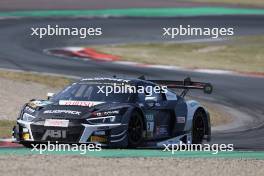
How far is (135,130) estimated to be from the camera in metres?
13.9

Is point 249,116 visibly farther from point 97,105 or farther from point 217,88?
point 97,105

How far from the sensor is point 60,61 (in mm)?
28125

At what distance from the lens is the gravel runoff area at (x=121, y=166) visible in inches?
428

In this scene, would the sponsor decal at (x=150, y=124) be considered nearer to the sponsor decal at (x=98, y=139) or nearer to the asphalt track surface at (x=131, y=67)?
the sponsor decal at (x=98, y=139)

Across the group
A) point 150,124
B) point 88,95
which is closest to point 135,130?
point 150,124

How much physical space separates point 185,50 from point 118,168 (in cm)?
2102

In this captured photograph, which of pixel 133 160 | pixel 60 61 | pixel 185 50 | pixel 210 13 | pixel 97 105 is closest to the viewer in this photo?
pixel 133 160

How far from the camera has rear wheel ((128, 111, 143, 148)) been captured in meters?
13.7

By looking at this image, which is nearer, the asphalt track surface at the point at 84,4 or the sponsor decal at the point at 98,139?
the sponsor decal at the point at 98,139

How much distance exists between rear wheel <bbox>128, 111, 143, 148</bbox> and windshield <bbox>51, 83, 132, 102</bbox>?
414mm

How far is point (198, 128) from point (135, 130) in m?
2.12

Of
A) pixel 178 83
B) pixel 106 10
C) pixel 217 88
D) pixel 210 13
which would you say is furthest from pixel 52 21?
pixel 178 83

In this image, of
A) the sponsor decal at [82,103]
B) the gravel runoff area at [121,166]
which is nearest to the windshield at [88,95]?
the sponsor decal at [82,103]

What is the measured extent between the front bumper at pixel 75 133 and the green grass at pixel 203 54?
1447 cm
